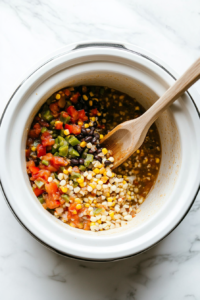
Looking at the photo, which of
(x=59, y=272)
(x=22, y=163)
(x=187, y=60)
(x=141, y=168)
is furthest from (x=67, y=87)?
(x=59, y=272)

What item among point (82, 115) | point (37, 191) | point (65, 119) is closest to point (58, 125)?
point (65, 119)

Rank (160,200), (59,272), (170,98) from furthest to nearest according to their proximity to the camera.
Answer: (59,272)
(160,200)
(170,98)

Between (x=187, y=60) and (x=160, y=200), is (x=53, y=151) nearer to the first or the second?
(x=160, y=200)

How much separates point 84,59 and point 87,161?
0.61 meters

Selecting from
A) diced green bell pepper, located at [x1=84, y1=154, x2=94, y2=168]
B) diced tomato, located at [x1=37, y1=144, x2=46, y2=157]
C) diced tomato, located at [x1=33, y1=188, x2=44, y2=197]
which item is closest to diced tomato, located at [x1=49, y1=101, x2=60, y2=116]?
diced tomato, located at [x1=37, y1=144, x2=46, y2=157]

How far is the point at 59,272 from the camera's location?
2018mm

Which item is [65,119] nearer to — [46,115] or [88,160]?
[46,115]

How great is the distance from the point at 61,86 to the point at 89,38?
0.50 m

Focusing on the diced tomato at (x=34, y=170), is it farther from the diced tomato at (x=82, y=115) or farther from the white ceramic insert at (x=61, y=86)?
the diced tomato at (x=82, y=115)

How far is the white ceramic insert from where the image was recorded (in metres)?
1.58

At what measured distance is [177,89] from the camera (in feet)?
5.07

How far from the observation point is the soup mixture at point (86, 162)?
6.03ft

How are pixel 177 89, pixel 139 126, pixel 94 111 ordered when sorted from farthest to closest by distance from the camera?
pixel 94 111 < pixel 139 126 < pixel 177 89

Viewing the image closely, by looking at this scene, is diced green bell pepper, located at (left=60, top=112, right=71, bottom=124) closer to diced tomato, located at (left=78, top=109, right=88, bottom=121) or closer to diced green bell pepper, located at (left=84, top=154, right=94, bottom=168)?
diced tomato, located at (left=78, top=109, right=88, bottom=121)
